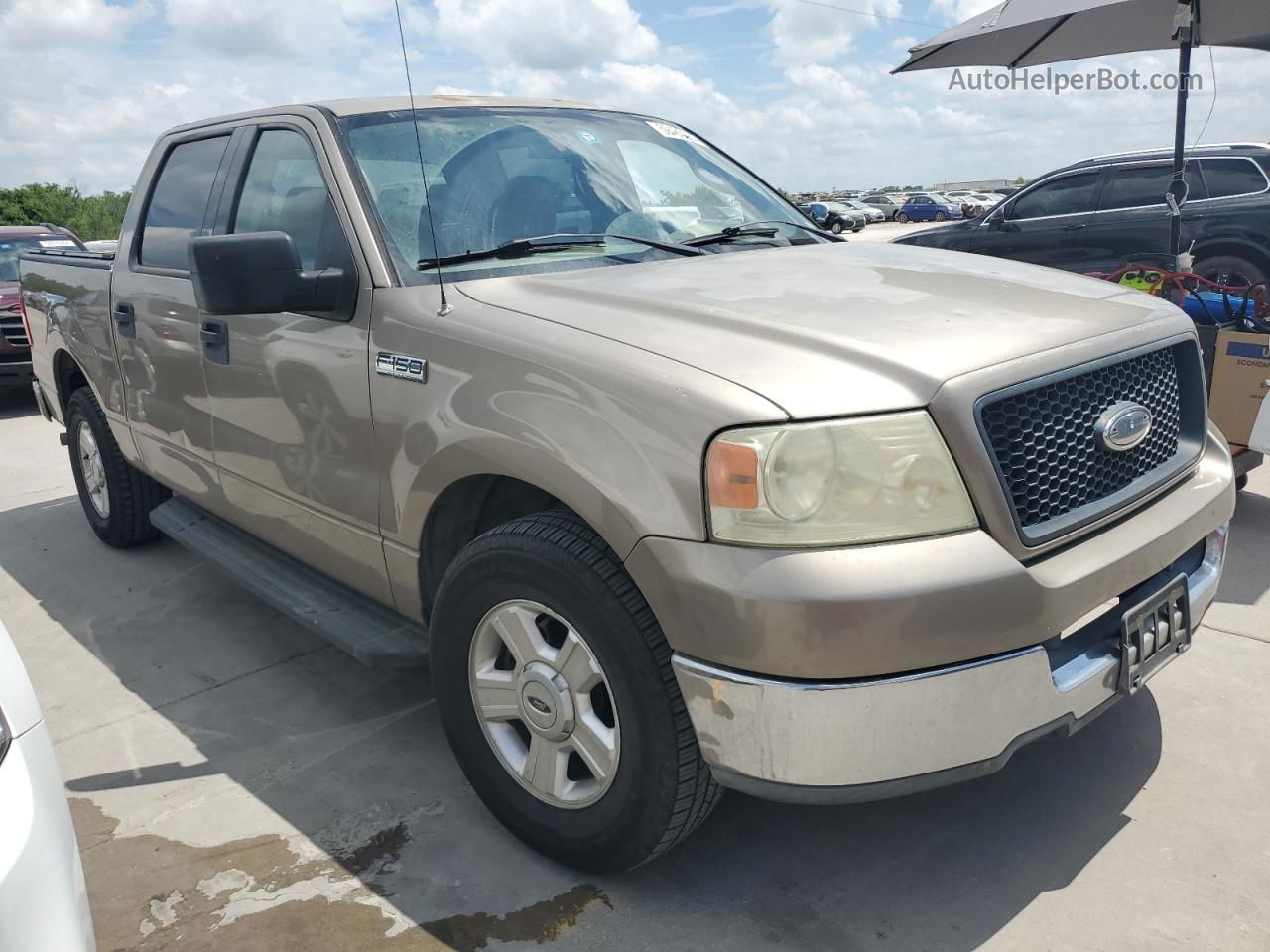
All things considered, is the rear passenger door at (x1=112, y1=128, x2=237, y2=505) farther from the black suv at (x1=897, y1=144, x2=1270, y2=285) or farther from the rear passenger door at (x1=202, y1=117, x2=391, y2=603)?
the black suv at (x1=897, y1=144, x2=1270, y2=285)

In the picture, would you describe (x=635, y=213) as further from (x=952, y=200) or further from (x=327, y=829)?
(x=952, y=200)

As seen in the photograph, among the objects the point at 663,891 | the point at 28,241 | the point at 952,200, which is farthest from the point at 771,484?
the point at 952,200

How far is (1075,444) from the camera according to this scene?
220 cm

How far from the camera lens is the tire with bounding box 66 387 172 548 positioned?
481cm

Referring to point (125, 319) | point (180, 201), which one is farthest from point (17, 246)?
point (180, 201)

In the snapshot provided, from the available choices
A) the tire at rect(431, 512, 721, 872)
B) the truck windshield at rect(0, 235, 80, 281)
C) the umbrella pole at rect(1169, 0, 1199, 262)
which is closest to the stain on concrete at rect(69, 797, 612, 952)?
the tire at rect(431, 512, 721, 872)

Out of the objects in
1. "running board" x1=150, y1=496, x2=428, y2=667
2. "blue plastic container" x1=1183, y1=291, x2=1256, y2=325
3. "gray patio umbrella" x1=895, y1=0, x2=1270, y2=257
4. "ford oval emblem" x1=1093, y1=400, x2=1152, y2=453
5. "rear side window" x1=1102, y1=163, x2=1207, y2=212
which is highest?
"gray patio umbrella" x1=895, y1=0, x2=1270, y2=257

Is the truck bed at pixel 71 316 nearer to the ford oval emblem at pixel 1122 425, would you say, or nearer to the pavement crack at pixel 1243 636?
the ford oval emblem at pixel 1122 425

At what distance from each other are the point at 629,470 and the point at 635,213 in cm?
139

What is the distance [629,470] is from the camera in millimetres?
2078

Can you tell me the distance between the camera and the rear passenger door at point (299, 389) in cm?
284

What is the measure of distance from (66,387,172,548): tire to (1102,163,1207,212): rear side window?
8.37 metres

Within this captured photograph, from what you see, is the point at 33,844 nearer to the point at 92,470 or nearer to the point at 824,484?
the point at 824,484

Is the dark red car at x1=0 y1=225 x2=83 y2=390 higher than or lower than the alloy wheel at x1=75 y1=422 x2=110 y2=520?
higher
